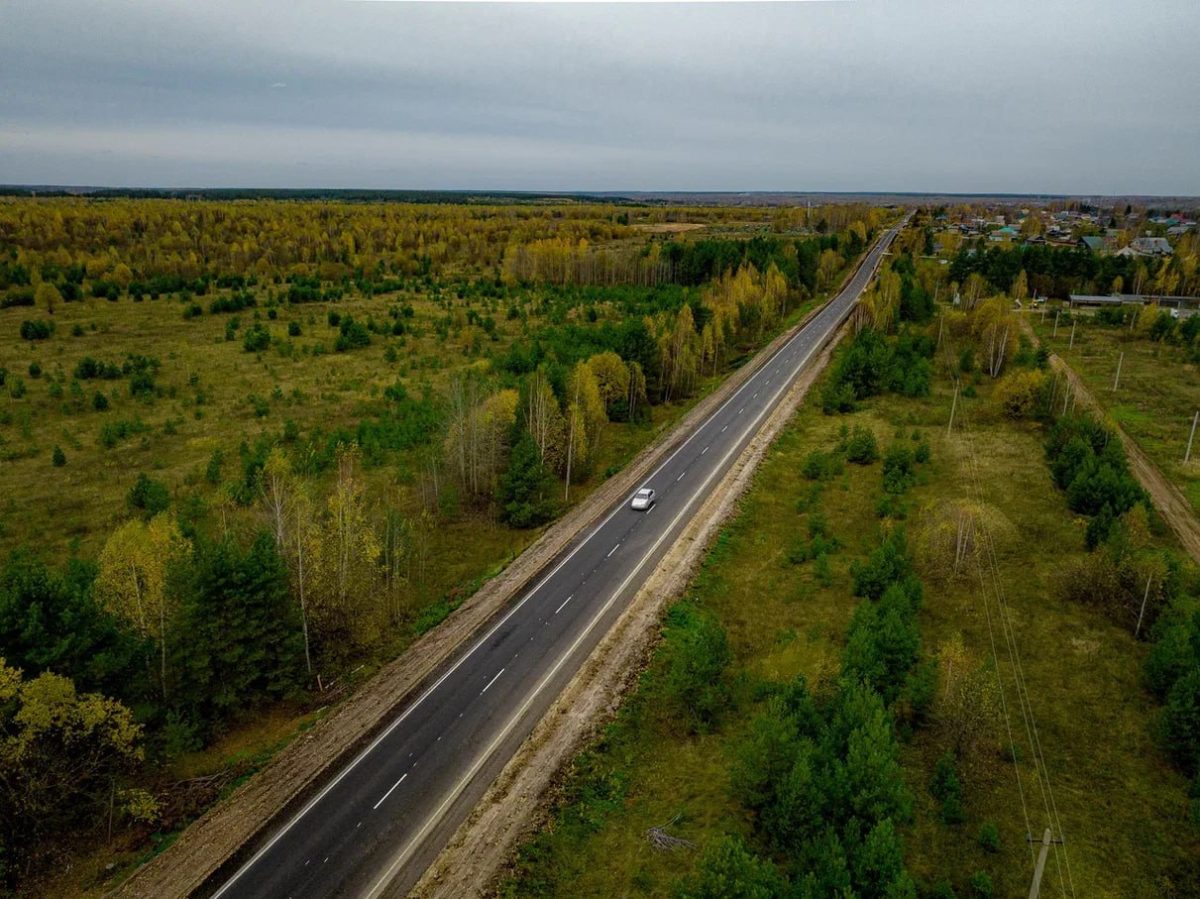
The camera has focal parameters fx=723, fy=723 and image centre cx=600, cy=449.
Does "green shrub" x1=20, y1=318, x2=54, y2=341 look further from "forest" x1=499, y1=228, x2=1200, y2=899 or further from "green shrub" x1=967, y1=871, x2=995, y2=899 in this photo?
"green shrub" x1=967, y1=871, x2=995, y2=899

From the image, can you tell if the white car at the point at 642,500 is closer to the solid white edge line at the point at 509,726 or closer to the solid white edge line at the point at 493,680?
the solid white edge line at the point at 509,726

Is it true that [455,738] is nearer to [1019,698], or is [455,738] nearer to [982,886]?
[982,886]

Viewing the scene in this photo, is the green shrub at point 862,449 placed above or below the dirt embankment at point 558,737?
above

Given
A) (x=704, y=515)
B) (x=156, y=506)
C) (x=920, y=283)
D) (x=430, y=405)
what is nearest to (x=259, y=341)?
(x=430, y=405)

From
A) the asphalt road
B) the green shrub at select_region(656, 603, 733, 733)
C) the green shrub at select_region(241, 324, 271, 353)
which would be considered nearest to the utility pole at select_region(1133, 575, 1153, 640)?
the green shrub at select_region(656, 603, 733, 733)

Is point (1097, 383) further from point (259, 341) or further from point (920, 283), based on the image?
point (259, 341)

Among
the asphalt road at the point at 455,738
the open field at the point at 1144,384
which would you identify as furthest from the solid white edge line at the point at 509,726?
the open field at the point at 1144,384
